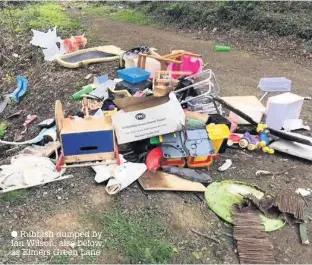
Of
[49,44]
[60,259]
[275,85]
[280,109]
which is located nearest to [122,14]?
[49,44]

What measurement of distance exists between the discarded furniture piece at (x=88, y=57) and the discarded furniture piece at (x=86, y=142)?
3.11 metres

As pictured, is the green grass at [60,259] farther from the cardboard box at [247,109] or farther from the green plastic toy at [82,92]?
the green plastic toy at [82,92]

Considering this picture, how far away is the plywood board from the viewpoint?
358 cm

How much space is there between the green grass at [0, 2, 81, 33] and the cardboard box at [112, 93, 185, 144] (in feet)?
21.4

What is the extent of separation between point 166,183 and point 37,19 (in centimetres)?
855

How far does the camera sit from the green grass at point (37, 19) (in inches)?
392

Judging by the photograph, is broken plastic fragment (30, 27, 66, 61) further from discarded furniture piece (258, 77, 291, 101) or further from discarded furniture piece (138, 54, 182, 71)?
discarded furniture piece (258, 77, 291, 101)

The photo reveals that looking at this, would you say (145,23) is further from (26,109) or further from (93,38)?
(26,109)

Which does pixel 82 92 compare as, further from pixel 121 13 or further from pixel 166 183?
pixel 121 13

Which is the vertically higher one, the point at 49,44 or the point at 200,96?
the point at 200,96

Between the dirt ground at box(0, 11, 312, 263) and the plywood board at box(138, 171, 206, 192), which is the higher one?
the plywood board at box(138, 171, 206, 192)

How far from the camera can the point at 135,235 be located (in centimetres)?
306

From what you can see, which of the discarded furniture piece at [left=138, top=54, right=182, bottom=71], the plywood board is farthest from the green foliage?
the plywood board

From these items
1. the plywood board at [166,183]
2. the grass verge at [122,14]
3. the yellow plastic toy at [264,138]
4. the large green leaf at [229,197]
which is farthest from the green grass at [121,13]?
the large green leaf at [229,197]
